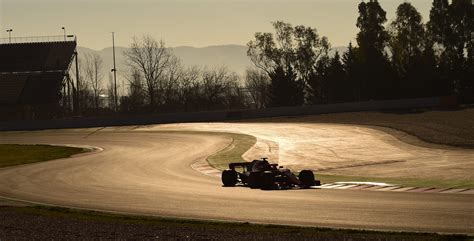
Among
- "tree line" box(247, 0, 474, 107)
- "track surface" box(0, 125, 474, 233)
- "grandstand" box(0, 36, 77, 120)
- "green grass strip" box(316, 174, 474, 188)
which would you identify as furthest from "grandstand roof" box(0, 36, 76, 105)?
"green grass strip" box(316, 174, 474, 188)

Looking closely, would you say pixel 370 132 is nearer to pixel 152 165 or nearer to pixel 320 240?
pixel 152 165

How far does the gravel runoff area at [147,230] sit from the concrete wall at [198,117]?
6808cm

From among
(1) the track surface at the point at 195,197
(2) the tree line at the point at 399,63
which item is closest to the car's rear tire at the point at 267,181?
(1) the track surface at the point at 195,197

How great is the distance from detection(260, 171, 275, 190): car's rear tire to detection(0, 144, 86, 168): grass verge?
27750 millimetres

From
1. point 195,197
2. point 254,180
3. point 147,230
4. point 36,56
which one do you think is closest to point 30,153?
point 254,180

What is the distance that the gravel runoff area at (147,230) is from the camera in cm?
2109

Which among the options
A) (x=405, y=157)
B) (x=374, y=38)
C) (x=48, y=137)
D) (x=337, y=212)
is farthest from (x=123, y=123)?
(x=337, y=212)

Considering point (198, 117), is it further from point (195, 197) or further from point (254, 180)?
point (195, 197)

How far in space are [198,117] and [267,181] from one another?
209ft

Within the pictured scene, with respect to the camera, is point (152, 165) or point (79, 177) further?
point (152, 165)

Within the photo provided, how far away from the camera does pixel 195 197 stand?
106 ft

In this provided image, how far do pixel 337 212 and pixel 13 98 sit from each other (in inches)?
3889

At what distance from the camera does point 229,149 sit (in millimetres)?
60625

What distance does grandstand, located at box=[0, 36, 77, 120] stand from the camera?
116 meters
